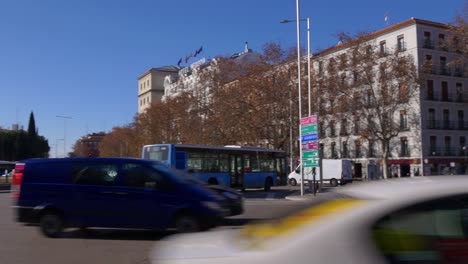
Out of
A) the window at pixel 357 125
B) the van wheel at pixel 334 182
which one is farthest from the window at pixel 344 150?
the van wheel at pixel 334 182

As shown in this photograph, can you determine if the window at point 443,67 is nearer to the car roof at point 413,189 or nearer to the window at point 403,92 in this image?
the window at point 403,92

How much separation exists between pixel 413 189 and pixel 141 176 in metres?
8.19

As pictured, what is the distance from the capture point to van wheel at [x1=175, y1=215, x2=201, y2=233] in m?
10.6

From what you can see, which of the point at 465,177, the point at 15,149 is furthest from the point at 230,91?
the point at 15,149

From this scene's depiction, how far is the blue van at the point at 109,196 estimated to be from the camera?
1059cm

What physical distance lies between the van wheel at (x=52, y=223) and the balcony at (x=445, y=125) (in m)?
54.3

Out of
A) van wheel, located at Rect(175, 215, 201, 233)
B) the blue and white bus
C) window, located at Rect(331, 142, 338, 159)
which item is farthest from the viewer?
window, located at Rect(331, 142, 338, 159)

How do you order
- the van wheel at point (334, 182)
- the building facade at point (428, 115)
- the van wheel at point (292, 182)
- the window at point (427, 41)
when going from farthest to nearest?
the window at point (427, 41)
the building facade at point (428, 115)
the van wheel at point (334, 182)
the van wheel at point (292, 182)

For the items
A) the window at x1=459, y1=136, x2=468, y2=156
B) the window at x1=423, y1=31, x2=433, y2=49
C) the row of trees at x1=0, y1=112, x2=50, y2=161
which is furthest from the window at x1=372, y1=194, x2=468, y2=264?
the row of trees at x1=0, y1=112, x2=50, y2=161

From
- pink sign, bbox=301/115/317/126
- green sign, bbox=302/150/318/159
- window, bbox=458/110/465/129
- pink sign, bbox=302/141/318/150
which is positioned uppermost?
window, bbox=458/110/465/129

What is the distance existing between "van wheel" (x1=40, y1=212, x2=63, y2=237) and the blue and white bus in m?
16.5

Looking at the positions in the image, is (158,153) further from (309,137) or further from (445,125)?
(445,125)

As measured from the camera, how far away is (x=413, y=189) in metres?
3.32

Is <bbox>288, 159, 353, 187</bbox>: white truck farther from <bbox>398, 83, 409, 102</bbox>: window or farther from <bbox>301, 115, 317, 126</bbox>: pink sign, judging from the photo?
<bbox>301, 115, 317, 126</bbox>: pink sign
